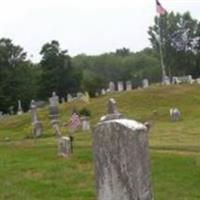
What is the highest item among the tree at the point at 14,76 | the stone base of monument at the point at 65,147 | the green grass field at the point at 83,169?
the tree at the point at 14,76

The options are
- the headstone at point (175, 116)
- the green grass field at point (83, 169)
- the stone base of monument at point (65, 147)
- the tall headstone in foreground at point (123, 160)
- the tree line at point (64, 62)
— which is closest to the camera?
the tall headstone in foreground at point (123, 160)

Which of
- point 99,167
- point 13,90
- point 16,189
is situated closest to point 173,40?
point 13,90

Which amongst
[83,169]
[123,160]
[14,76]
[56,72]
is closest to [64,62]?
[56,72]

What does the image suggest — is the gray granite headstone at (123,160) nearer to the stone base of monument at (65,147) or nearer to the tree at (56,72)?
the stone base of monument at (65,147)

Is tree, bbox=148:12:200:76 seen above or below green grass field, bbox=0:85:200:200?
above

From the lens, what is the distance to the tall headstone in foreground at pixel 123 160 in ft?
28.9

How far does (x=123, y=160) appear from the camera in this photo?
8859 mm

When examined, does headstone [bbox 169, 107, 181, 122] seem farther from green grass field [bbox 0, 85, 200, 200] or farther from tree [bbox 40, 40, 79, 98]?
tree [bbox 40, 40, 79, 98]

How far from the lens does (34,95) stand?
88375 millimetres

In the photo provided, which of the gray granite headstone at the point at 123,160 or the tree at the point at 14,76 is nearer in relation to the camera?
the gray granite headstone at the point at 123,160

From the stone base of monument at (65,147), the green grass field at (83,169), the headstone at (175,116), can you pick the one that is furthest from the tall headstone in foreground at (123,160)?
the headstone at (175,116)

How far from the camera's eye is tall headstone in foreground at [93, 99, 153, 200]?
8.80m

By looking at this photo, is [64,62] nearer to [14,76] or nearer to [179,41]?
[14,76]

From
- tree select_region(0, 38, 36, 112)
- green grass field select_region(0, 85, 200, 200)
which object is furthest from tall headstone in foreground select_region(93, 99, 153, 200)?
tree select_region(0, 38, 36, 112)
